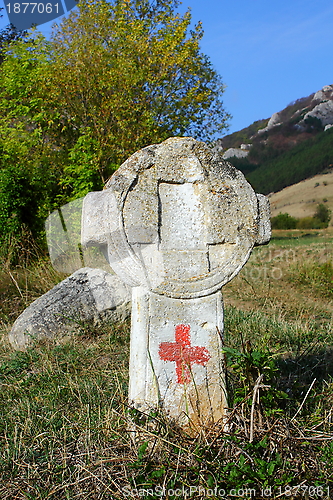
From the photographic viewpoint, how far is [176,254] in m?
2.62

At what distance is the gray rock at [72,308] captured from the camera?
441 centimetres

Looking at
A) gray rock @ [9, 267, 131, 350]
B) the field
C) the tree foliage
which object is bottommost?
the field

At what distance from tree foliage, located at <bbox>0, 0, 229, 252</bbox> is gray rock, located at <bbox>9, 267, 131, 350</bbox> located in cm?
382

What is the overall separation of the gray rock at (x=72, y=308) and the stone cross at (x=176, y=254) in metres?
2.11

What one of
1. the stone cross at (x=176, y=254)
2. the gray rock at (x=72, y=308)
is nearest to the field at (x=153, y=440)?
the stone cross at (x=176, y=254)

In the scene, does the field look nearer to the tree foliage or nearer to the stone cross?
the stone cross

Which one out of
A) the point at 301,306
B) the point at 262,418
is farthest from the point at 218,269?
the point at 301,306

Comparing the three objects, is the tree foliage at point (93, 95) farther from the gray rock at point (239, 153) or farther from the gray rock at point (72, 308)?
the gray rock at point (239, 153)

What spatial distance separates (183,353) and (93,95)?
285 inches

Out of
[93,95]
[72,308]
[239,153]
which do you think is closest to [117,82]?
[93,95]

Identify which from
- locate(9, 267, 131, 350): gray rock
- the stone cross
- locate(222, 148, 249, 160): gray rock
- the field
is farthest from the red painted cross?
locate(222, 148, 249, 160): gray rock

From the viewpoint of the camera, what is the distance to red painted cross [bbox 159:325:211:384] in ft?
8.30

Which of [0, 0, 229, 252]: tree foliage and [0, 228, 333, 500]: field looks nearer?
[0, 228, 333, 500]: field

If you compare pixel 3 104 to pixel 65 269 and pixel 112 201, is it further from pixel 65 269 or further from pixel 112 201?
pixel 112 201
